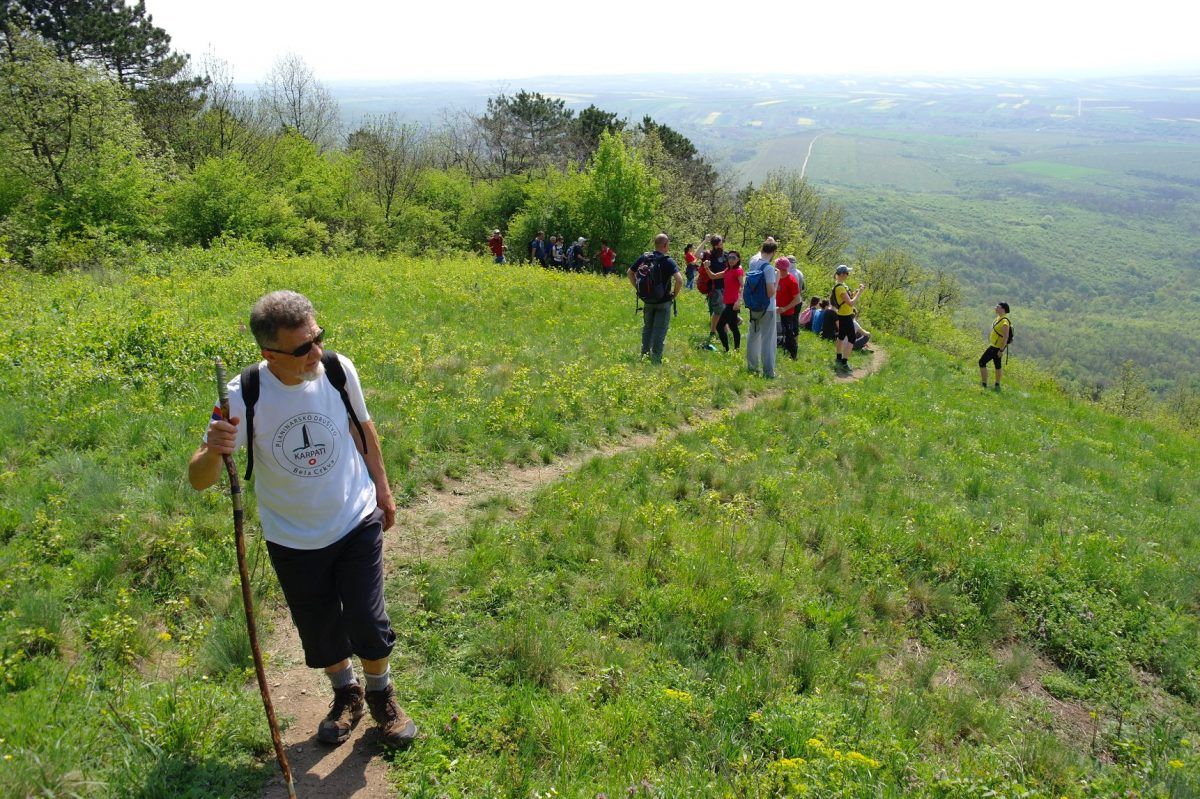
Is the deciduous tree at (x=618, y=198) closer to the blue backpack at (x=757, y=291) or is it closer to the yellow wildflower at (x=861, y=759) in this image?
the blue backpack at (x=757, y=291)

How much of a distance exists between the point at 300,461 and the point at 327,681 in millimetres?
1895

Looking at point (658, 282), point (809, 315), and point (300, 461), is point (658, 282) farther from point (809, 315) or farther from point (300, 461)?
point (809, 315)

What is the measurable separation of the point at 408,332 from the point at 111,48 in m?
34.7

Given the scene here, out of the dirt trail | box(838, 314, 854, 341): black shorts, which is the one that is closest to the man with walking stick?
the dirt trail

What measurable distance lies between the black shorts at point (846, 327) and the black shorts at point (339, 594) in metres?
13.7

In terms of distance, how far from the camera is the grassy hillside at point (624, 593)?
13.1 feet

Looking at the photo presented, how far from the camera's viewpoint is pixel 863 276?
2430 inches

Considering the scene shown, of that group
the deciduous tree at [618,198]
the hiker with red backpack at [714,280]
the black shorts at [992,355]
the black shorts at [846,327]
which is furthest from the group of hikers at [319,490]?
the deciduous tree at [618,198]

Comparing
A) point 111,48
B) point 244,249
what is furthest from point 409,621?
point 111,48

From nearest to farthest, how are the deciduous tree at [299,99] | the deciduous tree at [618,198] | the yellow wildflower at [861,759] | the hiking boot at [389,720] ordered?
the yellow wildflower at [861,759] → the hiking boot at [389,720] → the deciduous tree at [618,198] → the deciduous tree at [299,99]

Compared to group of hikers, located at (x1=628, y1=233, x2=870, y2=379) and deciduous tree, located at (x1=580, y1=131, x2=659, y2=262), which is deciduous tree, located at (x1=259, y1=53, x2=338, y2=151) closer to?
deciduous tree, located at (x1=580, y1=131, x2=659, y2=262)

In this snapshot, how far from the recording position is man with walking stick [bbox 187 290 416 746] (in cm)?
353

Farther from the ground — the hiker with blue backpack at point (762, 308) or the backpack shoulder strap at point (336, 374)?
the backpack shoulder strap at point (336, 374)

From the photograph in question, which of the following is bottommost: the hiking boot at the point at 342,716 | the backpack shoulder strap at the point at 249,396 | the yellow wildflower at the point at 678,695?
the yellow wildflower at the point at 678,695
